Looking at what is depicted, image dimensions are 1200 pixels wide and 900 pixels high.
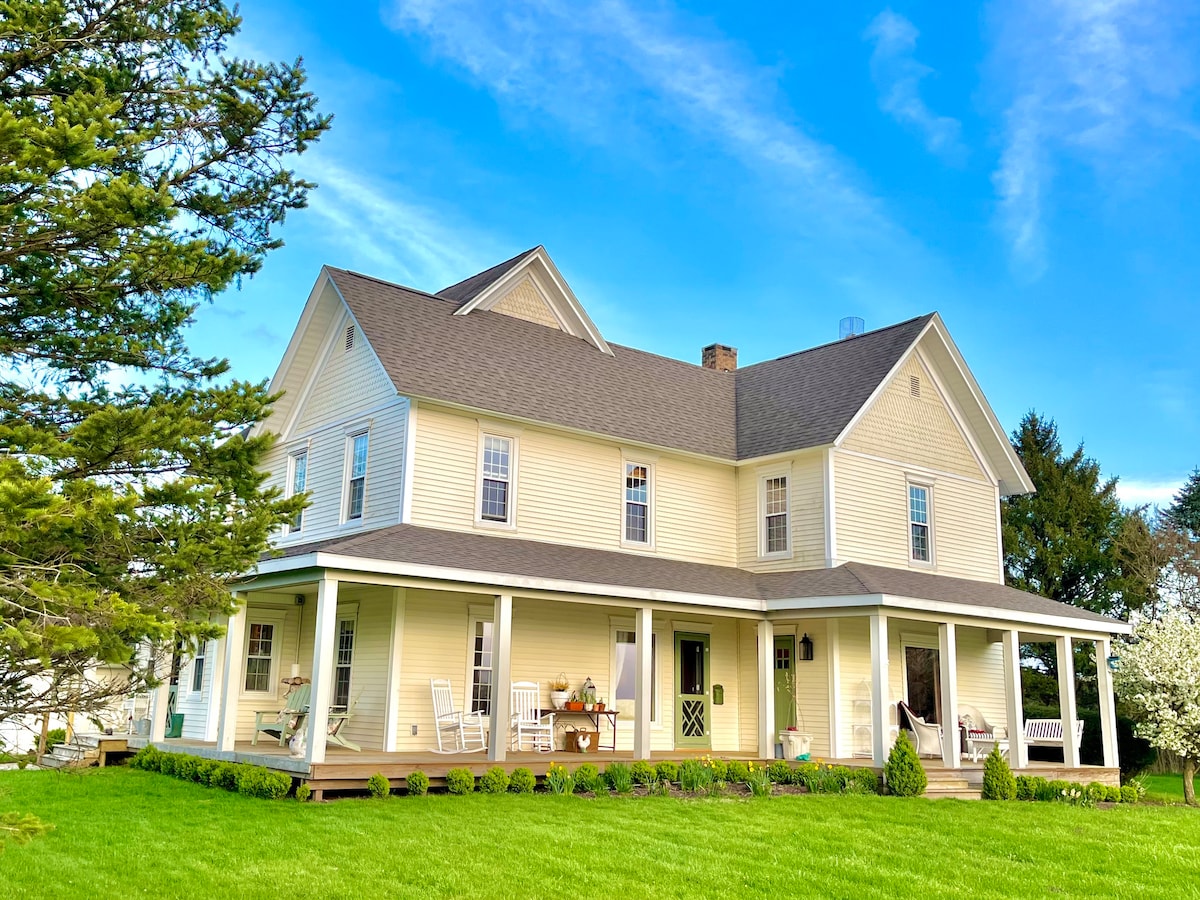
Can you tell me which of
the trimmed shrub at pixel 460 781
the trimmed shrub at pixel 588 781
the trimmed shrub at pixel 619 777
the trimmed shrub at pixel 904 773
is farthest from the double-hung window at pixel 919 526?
the trimmed shrub at pixel 460 781

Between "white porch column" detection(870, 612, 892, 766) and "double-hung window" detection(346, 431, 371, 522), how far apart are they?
8861 millimetres

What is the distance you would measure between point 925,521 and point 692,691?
6230mm

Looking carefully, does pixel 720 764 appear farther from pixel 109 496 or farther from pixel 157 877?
pixel 109 496

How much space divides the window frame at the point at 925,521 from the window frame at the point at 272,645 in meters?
12.3

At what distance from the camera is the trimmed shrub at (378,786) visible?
13203 millimetres

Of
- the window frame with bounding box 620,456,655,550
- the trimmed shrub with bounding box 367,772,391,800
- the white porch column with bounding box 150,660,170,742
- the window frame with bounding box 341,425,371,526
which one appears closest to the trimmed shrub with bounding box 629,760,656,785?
the trimmed shrub with bounding box 367,772,391,800

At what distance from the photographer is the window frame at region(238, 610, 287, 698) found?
18.5m

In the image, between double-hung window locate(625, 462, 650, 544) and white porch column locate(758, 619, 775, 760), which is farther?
double-hung window locate(625, 462, 650, 544)

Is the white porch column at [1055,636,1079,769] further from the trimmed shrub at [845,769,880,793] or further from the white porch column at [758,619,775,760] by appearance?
the white porch column at [758,619,775,760]

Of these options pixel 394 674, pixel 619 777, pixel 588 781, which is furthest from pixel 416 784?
pixel 619 777

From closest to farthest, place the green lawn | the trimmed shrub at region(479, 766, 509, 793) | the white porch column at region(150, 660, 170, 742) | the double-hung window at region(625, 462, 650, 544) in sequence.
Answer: the green lawn, the trimmed shrub at region(479, 766, 509, 793), the white porch column at region(150, 660, 170, 742), the double-hung window at region(625, 462, 650, 544)

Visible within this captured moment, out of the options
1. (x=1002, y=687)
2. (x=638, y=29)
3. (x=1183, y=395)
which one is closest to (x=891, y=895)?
(x=1002, y=687)

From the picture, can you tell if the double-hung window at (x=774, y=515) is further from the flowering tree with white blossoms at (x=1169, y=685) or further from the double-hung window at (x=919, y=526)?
the flowering tree with white blossoms at (x=1169, y=685)

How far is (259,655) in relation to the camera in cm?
1873
